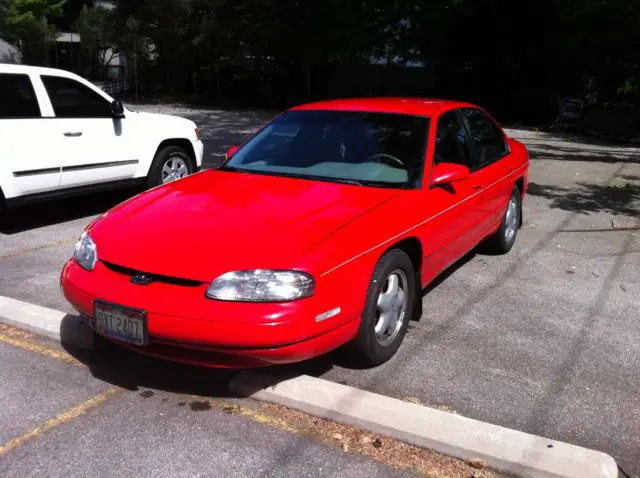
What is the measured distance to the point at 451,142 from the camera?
509 cm

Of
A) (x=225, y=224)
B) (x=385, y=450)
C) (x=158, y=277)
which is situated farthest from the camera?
(x=225, y=224)

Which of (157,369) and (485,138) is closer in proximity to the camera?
(157,369)

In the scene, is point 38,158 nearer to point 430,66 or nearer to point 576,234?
point 576,234

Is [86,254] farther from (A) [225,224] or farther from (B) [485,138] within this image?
(B) [485,138]

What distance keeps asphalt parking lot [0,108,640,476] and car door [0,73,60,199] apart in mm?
541

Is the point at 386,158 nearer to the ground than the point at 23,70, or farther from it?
nearer to the ground

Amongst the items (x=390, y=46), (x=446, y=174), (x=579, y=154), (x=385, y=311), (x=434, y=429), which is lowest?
(x=579, y=154)

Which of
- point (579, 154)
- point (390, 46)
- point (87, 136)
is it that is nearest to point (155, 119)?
point (87, 136)

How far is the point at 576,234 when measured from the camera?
744 centimetres

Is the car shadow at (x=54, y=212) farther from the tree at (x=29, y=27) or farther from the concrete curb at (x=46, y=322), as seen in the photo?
the tree at (x=29, y=27)

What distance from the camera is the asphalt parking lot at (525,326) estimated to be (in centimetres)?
357

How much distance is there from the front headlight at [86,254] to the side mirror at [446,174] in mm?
2157

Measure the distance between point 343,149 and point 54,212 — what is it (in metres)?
4.59

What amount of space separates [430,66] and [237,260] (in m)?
21.6
